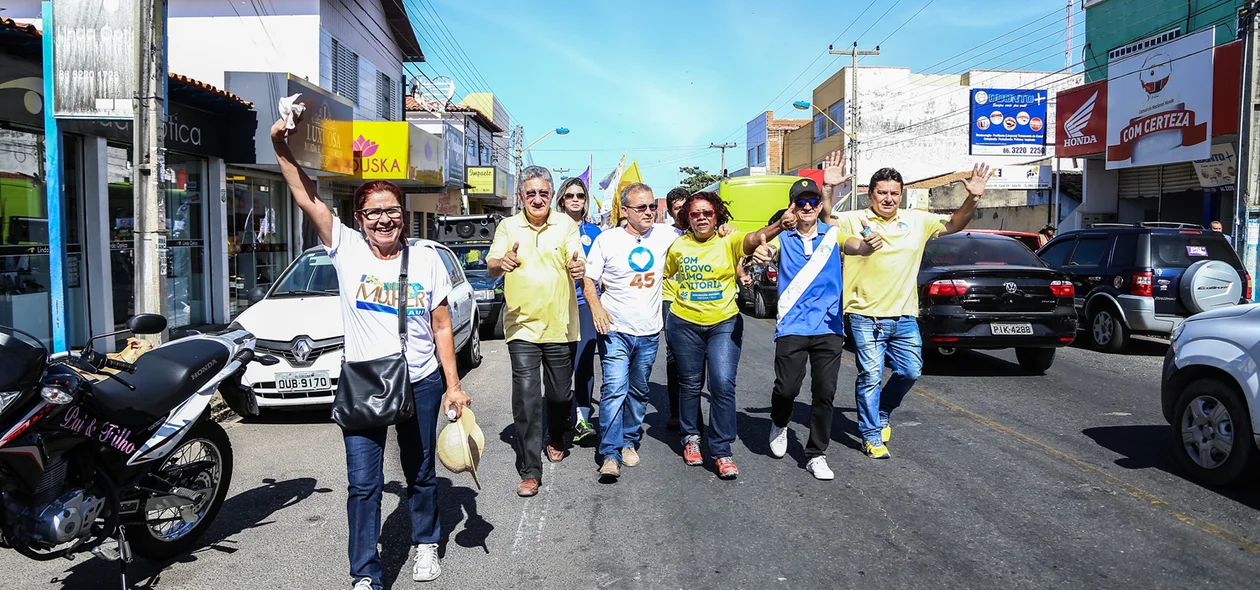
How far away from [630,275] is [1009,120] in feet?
92.8

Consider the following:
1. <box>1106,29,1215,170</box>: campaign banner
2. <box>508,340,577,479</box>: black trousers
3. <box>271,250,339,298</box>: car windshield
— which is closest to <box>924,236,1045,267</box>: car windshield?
<box>508,340,577,479</box>: black trousers

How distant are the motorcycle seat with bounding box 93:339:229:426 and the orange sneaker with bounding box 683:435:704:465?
2.90 meters

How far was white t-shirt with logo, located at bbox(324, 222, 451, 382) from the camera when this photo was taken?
3.60m

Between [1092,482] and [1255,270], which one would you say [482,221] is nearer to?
[1255,270]

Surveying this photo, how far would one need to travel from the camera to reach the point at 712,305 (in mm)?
5422

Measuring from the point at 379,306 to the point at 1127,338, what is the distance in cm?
1080

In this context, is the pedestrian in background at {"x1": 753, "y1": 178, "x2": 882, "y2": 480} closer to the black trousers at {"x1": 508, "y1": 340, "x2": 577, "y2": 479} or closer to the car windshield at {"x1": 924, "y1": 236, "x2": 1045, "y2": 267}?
the black trousers at {"x1": 508, "y1": 340, "x2": 577, "y2": 479}

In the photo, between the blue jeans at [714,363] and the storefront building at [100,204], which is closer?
the blue jeans at [714,363]

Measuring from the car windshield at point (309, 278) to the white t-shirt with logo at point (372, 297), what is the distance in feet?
16.0

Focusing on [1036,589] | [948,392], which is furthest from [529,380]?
[948,392]

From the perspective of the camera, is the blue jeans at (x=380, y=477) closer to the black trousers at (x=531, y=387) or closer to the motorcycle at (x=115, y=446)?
the motorcycle at (x=115, y=446)

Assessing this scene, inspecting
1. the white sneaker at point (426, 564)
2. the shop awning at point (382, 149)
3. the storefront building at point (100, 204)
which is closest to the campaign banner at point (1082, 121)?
the shop awning at point (382, 149)

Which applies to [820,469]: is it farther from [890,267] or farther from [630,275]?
[630,275]

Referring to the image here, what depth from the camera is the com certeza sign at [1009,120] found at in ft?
97.2
